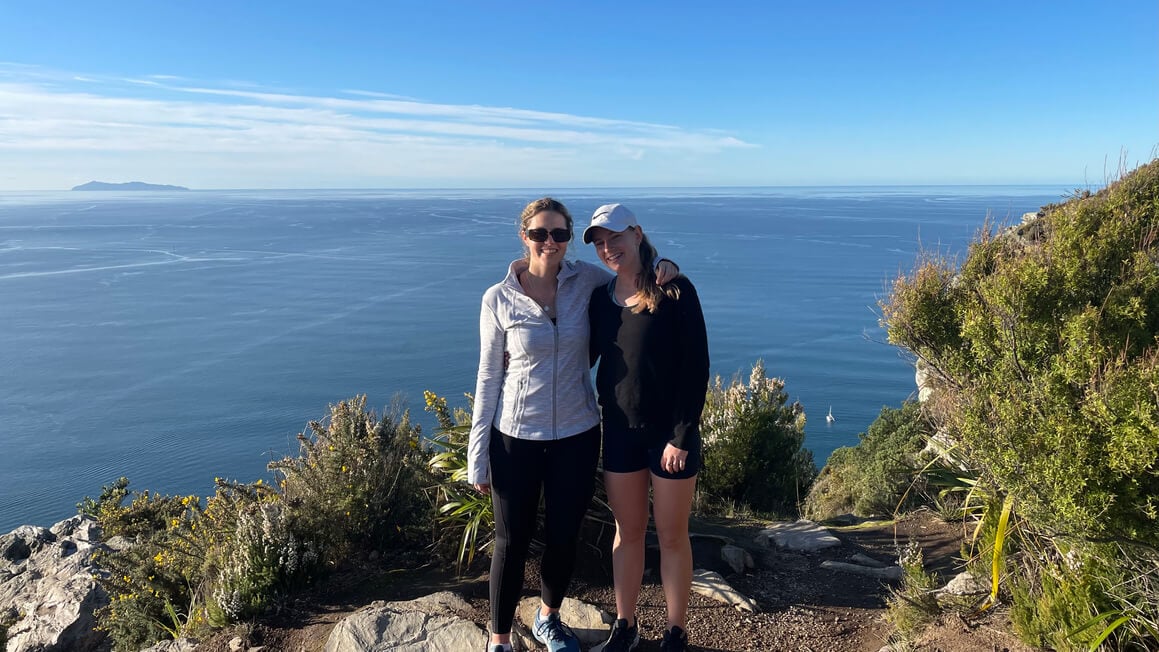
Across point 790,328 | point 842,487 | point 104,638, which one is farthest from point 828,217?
point 104,638

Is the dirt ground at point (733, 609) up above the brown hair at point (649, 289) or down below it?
below

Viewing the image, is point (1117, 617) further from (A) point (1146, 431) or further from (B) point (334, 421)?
(B) point (334, 421)

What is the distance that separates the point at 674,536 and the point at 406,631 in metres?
1.39

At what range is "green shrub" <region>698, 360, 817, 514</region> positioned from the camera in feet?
21.4

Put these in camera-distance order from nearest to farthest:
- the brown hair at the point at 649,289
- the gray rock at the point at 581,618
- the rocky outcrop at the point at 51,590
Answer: the brown hair at the point at 649,289, the gray rock at the point at 581,618, the rocky outcrop at the point at 51,590

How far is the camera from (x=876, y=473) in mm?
9914

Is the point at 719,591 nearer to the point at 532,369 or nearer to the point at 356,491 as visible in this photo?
the point at 532,369

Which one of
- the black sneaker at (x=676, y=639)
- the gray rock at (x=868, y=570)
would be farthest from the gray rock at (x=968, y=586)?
the black sneaker at (x=676, y=639)

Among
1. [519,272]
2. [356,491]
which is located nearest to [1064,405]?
[519,272]

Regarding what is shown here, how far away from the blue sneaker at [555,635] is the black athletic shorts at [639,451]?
771 millimetres

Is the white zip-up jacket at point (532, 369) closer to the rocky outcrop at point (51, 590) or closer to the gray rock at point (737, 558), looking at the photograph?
the gray rock at point (737, 558)

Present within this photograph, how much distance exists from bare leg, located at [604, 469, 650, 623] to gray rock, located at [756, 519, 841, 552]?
6.31 feet

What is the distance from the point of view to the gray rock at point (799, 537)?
4648 millimetres

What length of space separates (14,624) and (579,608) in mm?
4956
